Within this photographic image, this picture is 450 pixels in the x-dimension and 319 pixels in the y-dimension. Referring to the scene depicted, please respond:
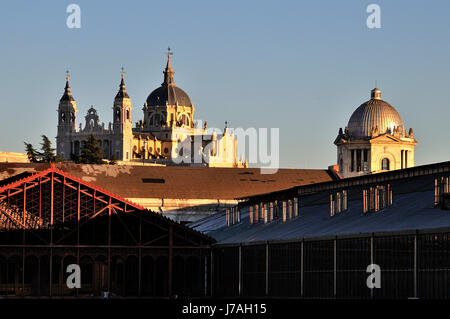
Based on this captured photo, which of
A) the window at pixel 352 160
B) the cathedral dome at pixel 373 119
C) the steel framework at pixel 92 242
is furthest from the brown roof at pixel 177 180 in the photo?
the steel framework at pixel 92 242

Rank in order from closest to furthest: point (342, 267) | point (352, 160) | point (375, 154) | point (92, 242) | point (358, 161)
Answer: point (342, 267)
point (92, 242)
point (375, 154)
point (358, 161)
point (352, 160)

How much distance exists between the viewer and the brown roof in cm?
16062

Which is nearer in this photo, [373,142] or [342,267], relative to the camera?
[342,267]

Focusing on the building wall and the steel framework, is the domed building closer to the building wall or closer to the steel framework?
the building wall

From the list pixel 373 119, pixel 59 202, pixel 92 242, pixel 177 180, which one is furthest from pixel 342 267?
pixel 373 119

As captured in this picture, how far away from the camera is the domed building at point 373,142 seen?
188 meters

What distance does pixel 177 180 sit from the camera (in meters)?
165

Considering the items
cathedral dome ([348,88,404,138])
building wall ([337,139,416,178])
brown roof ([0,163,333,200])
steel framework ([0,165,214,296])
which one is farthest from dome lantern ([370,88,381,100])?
steel framework ([0,165,214,296])

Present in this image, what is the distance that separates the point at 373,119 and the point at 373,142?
3515mm

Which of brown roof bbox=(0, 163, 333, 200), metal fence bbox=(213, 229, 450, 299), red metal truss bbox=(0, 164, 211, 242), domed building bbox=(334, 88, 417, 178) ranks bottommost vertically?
metal fence bbox=(213, 229, 450, 299)

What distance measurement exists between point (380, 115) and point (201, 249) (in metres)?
83.4

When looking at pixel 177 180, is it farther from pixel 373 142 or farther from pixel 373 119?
pixel 373 119
